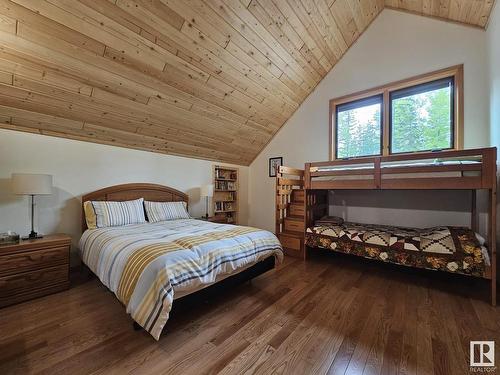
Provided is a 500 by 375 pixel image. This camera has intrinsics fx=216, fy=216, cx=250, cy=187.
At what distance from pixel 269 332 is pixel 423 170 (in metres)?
2.35

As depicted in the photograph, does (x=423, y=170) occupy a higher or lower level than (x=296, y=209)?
higher

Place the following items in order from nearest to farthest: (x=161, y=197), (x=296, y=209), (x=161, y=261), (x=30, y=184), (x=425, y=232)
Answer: (x=161, y=261) → (x=30, y=184) → (x=425, y=232) → (x=161, y=197) → (x=296, y=209)

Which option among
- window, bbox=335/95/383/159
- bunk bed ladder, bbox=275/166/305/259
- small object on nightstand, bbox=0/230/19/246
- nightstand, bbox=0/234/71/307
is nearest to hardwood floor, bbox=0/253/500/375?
nightstand, bbox=0/234/71/307

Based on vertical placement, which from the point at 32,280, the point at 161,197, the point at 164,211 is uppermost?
the point at 161,197

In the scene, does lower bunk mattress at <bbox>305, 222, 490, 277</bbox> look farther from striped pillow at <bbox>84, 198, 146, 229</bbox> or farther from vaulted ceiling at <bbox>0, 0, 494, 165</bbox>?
striped pillow at <bbox>84, 198, 146, 229</bbox>

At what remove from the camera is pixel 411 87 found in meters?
3.24

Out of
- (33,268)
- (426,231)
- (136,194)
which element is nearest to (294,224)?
(426,231)

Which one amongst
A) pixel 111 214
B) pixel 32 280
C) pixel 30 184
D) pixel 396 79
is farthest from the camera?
pixel 396 79

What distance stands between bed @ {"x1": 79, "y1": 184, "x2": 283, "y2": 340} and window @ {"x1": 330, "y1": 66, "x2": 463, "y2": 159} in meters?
2.46

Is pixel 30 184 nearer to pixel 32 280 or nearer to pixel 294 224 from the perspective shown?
pixel 32 280

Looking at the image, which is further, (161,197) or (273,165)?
(273,165)

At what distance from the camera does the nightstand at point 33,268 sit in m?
1.96

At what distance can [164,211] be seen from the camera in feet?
11.1

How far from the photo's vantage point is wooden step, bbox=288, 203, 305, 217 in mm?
3723
